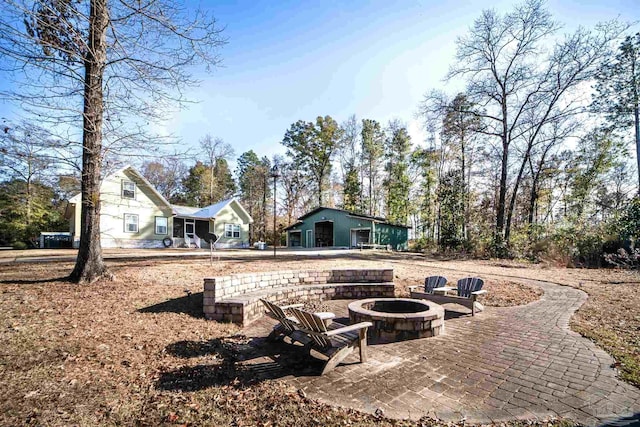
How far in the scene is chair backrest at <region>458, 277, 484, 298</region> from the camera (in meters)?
6.72

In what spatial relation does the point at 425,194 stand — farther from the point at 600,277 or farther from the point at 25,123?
the point at 25,123

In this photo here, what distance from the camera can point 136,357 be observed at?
149 inches

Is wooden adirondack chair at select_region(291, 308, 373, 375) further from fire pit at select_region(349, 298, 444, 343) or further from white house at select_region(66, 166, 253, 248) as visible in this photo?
white house at select_region(66, 166, 253, 248)

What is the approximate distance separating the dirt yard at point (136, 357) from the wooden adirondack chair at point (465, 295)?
0.99 meters

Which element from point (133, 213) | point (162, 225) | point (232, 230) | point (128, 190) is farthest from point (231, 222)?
point (128, 190)

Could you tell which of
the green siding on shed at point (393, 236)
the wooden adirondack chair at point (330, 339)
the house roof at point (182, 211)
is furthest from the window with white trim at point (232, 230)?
the wooden adirondack chair at point (330, 339)

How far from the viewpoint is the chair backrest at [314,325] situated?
3.62 metres

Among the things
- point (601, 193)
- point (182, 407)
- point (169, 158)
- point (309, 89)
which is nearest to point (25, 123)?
point (169, 158)

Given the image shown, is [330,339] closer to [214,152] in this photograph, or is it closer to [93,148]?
[93,148]

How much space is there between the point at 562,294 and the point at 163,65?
37.6 feet

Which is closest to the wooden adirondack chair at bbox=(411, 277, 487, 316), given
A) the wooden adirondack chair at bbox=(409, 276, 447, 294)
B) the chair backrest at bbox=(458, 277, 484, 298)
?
the chair backrest at bbox=(458, 277, 484, 298)

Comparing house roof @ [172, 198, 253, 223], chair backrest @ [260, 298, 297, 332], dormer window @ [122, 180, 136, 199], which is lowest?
chair backrest @ [260, 298, 297, 332]

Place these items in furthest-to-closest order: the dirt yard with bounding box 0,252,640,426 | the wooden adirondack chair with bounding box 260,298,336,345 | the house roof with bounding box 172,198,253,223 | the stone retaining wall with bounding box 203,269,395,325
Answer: the house roof with bounding box 172,198,253,223 < the stone retaining wall with bounding box 203,269,395,325 < the wooden adirondack chair with bounding box 260,298,336,345 < the dirt yard with bounding box 0,252,640,426

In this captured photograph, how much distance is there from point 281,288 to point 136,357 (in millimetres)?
3593
